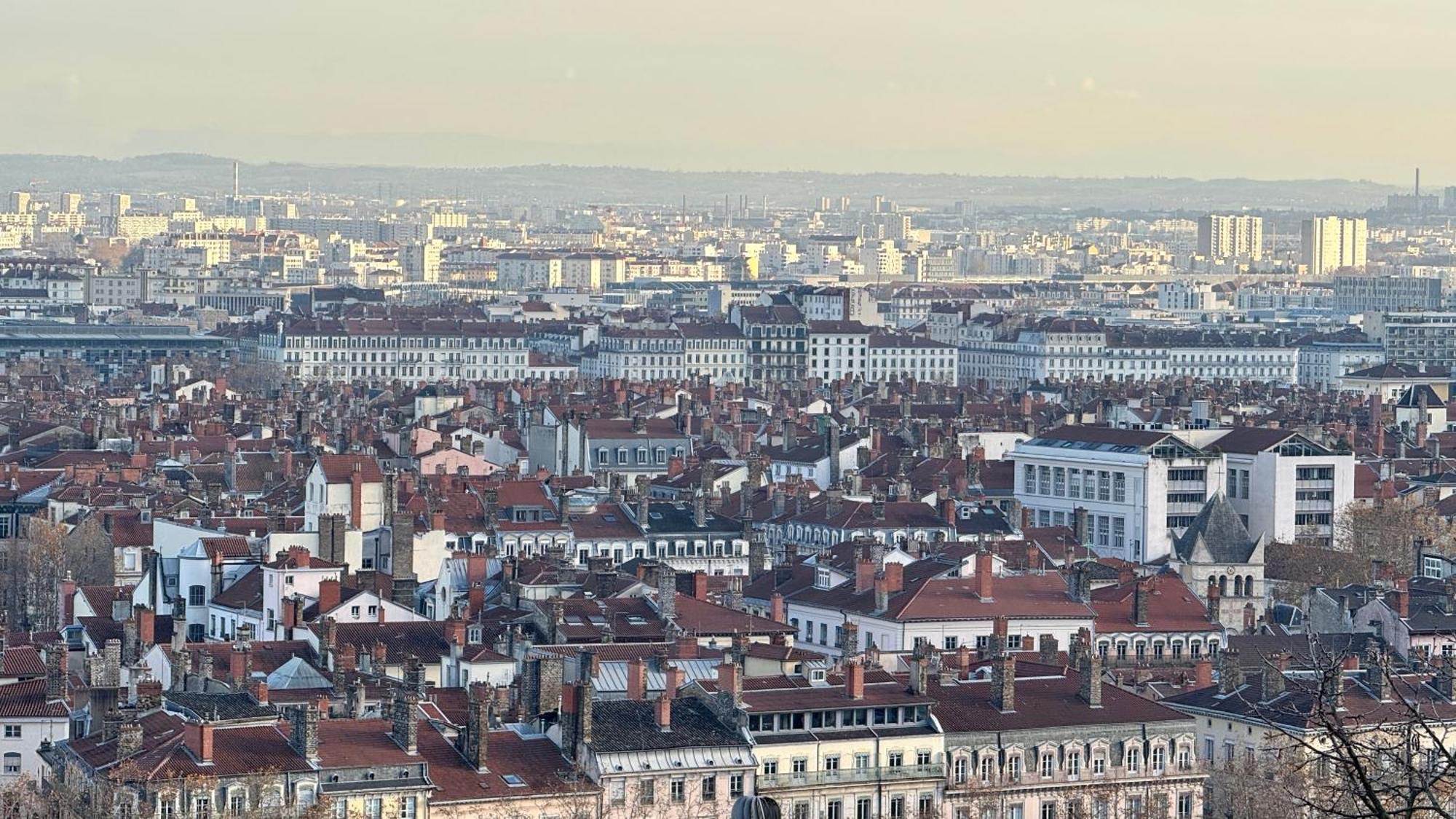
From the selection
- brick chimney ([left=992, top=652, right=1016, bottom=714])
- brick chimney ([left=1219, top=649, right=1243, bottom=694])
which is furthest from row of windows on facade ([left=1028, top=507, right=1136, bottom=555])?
brick chimney ([left=992, top=652, right=1016, bottom=714])

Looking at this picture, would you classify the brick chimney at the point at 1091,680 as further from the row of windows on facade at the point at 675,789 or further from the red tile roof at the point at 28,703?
the red tile roof at the point at 28,703

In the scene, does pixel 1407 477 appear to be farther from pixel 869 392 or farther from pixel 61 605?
pixel 869 392

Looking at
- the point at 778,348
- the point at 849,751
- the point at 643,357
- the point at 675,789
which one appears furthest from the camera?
the point at 778,348

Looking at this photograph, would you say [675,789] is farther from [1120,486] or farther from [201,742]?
[1120,486]

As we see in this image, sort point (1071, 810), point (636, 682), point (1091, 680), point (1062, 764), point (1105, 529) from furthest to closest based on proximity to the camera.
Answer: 1. point (1105, 529)
2. point (1091, 680)
3. point (636, 682)
4. point (1062, 764)
5. point (1071, 810)

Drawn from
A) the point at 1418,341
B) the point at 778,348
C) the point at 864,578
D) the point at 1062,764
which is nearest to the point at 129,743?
the point at 1062,764

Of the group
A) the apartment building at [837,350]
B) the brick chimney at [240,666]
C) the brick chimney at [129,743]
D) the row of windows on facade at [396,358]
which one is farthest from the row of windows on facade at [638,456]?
the row of windows on facade at [396,358]
